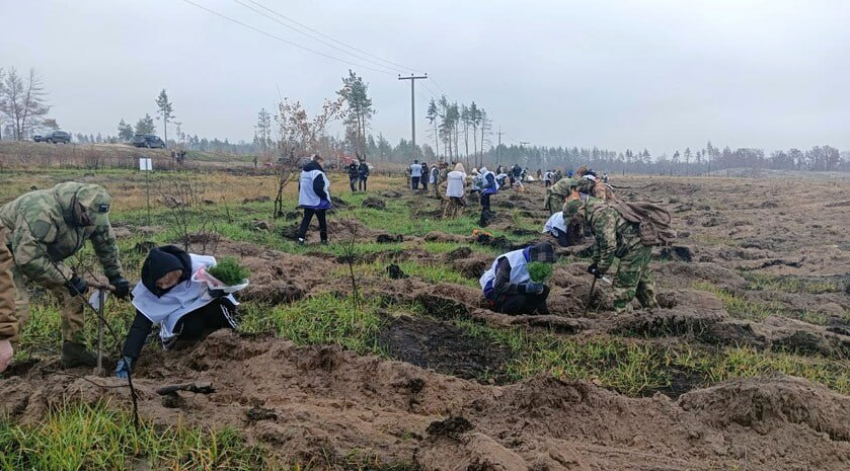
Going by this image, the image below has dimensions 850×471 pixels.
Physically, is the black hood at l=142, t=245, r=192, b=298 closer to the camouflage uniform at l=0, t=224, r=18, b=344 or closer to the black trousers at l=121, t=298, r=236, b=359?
the black trousers at l=121, t=298, r=236, b=359

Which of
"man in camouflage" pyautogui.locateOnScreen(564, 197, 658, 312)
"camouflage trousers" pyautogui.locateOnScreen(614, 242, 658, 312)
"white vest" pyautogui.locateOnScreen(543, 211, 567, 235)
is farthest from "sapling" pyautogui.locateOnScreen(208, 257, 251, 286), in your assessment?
"white vest" pyautogui.locateOnScreen(543, 211, 567, 235)

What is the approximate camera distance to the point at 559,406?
11.8 ft

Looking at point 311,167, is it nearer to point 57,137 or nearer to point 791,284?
point 791,284

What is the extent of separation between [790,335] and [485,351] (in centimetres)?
296

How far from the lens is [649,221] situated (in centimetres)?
638

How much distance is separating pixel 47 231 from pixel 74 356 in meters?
1.06

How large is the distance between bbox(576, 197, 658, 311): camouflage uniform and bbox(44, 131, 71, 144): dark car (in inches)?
1881

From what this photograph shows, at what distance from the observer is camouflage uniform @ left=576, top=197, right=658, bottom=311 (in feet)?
20.6

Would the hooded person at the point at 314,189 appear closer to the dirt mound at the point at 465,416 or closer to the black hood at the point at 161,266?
the black hood at the point at 161,266

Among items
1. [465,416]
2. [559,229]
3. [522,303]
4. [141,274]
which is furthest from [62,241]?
[559,229]

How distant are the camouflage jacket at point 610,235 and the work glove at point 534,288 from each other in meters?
0.96

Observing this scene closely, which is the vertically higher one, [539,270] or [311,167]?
[311,167]

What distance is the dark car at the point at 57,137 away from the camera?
42.9m

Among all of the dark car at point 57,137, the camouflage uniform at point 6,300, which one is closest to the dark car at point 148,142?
the dark car at point 57,137
